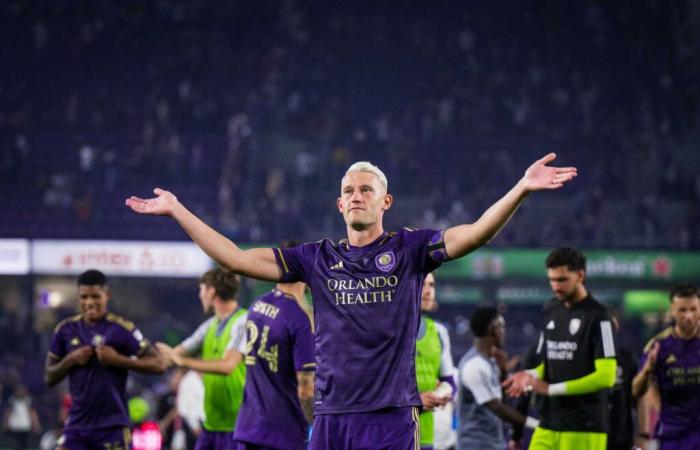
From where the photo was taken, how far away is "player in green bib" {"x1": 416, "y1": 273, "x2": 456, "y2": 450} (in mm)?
8008

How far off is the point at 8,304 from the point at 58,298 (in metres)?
1.20

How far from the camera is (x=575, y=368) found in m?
7.80

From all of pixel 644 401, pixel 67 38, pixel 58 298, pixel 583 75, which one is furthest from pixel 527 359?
pixel 67 38

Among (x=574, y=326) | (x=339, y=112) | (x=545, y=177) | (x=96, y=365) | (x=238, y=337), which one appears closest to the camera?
(x=545, y=177)

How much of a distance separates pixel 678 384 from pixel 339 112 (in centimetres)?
2428

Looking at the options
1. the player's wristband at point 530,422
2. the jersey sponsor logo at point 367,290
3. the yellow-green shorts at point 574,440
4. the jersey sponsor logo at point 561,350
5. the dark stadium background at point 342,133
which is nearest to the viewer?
the jersey sponsor logo at point 367,290

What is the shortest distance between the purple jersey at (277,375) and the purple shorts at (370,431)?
193 centimetres

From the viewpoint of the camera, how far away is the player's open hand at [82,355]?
8.52 m

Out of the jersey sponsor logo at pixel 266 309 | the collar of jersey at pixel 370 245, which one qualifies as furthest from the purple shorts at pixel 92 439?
the collar of jersey at pixel 370 245

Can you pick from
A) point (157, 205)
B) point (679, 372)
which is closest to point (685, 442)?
point (679, 372)

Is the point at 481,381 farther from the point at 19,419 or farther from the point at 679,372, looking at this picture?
the point at 19,419

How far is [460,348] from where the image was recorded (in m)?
23.0

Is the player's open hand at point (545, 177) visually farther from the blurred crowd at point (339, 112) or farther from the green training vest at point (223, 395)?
the blurred crowd at point (339, 112)

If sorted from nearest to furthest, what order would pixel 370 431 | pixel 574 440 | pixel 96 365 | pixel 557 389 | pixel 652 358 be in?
pixel 370 431 → pixel 557 389 → pixel 574 440 → pixel 96 365 → pixel 652 358
